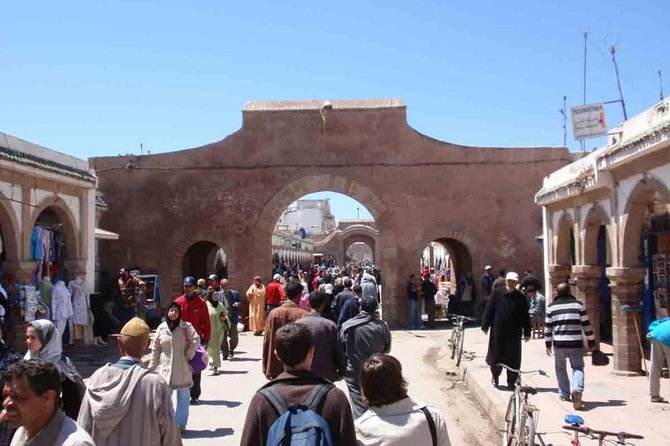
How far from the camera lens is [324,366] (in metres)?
5.56

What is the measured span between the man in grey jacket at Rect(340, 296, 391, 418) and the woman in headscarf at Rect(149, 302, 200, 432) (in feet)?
7.20

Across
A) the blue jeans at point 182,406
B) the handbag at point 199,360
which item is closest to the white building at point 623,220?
the handbag at point 199,360

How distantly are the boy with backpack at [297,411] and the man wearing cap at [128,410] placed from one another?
3.49 feet

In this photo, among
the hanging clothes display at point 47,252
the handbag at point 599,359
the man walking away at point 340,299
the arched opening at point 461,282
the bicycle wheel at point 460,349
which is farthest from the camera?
the arched opening at point 461,282

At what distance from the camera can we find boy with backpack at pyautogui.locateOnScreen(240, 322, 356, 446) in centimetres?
291

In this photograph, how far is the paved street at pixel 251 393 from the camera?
25.5 ft

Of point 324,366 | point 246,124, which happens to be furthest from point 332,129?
point 324,366

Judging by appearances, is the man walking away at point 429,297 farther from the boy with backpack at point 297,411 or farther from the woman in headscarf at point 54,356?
the boy with backpack at point 297,411

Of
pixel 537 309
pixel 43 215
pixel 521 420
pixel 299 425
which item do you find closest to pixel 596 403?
pixel 521 420

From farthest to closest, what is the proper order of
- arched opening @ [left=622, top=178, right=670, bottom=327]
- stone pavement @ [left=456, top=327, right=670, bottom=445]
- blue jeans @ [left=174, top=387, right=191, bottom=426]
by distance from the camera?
arched opening @ [left=622, top=178, right=670, bottom=327], blue jeans @ [left=174, top=387, right=191, bottom=426], stone pavement @ [left=456, top=327, right=670, bottom=445]

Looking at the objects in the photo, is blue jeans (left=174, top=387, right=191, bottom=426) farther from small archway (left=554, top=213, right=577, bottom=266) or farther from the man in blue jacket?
small archway (left=554, top=213, right=577, bottom=266)

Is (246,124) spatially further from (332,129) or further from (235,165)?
(332,129)

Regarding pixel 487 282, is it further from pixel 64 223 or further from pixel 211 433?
pixel 211 433

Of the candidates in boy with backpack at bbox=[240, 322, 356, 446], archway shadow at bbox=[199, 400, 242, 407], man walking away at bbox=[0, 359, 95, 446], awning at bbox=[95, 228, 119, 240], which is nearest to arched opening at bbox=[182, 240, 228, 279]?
awning at bbox=[95, 228, 119, 240]
